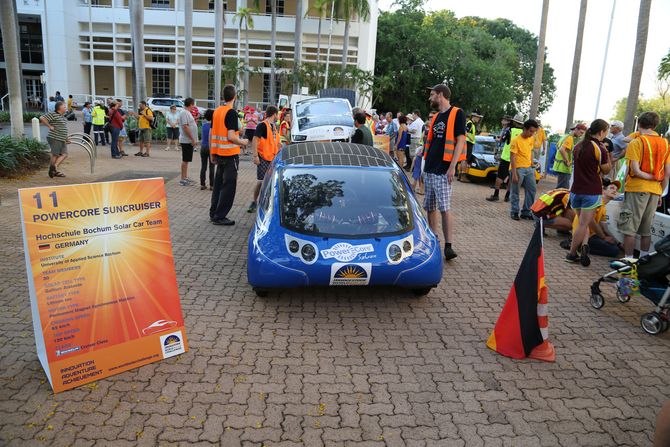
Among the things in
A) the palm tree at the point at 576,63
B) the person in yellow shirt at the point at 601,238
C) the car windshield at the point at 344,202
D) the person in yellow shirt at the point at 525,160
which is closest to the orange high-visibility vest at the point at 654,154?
the person in yellow shirt at the point at 601,238

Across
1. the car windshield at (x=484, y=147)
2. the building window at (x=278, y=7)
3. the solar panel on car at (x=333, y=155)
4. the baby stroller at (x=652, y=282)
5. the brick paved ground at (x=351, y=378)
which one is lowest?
the brick paved ground at (x=351, y=378)

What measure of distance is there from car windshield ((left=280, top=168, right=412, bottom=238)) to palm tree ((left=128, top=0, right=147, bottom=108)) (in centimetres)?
1782

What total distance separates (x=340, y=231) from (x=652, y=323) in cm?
306

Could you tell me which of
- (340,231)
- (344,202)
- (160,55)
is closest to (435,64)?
(160,55)

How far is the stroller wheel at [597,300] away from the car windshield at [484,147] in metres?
10.6

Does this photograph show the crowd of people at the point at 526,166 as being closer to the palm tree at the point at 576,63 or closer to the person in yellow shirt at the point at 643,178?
the person in yellow shirt at the point at 643,178

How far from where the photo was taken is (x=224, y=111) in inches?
321

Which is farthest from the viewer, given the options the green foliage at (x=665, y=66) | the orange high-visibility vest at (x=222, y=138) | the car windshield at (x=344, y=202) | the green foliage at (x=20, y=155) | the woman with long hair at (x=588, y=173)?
the green foliage at (x=665, y=66)

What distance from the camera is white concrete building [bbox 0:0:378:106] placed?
42.6 metres

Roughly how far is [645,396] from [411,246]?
228 centimetres

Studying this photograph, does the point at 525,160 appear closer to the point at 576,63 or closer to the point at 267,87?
the point at 576,63

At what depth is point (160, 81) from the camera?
4625cm

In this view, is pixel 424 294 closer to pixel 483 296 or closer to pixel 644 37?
pixel 483 296

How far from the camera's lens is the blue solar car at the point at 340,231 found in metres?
4.95
